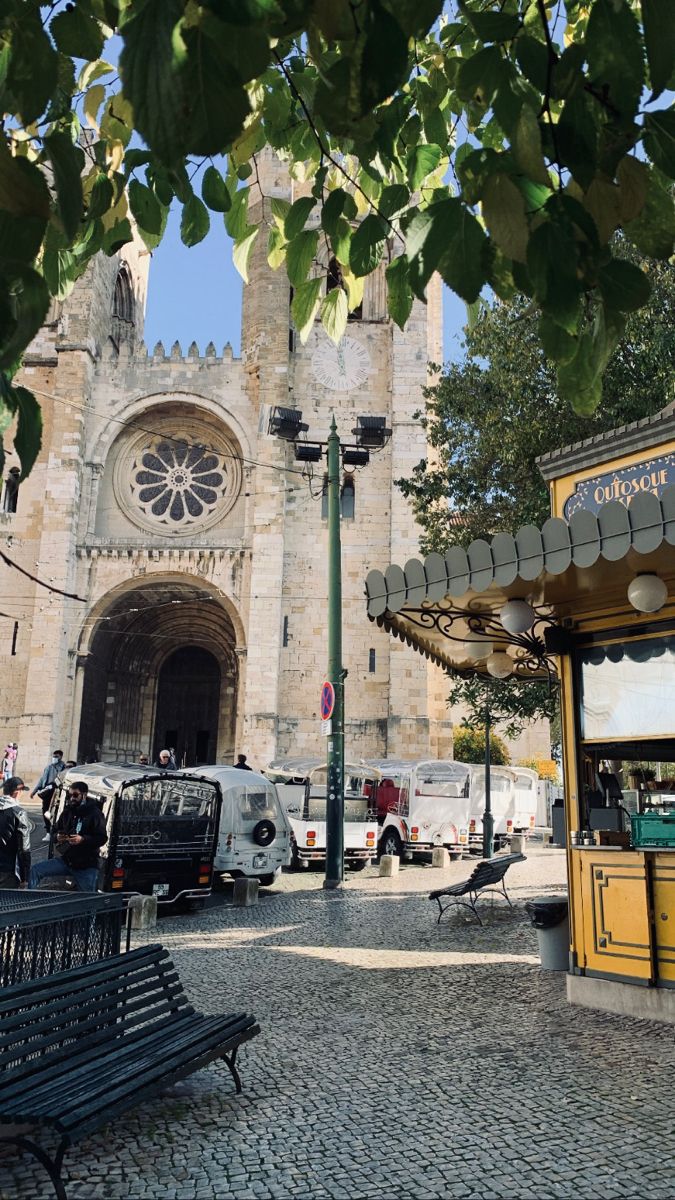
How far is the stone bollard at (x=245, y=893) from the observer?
12117 mm

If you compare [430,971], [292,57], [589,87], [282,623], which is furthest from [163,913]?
[282,623]

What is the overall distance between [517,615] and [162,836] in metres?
6.56

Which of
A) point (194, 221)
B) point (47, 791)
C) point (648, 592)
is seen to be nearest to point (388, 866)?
point (47, 791)

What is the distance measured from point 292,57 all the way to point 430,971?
7083 mm

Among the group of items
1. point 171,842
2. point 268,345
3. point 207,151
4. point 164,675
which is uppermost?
point 268,345

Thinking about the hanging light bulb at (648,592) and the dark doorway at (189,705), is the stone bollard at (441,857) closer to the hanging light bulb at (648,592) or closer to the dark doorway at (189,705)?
the hanging light bulb at (648,592)

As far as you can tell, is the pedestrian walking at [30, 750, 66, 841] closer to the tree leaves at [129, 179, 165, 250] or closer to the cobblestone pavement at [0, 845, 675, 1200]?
the cobblestone pavement at [0, 845, 675, 1200]

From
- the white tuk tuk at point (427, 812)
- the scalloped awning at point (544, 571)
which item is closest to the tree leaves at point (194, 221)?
the scalloped awning at point (544, 571)

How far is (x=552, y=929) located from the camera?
782cm

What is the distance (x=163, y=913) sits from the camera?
11.7 m

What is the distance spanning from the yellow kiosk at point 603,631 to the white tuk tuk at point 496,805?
43.1 ft

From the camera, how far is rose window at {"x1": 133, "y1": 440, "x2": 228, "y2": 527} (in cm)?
3178

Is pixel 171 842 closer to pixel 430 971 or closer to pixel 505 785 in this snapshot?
pixel 430 971

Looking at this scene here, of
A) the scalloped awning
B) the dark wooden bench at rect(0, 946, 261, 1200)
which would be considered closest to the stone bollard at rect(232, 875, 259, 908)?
the scalloped awning
